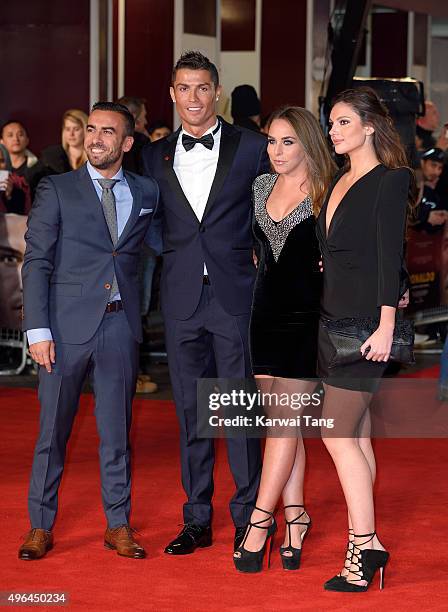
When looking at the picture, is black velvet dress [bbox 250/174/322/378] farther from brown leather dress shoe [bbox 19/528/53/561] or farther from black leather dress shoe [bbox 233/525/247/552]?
brown leather dress shoe [bbox 19/528/53/561]

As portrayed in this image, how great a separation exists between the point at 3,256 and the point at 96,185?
13.9ft

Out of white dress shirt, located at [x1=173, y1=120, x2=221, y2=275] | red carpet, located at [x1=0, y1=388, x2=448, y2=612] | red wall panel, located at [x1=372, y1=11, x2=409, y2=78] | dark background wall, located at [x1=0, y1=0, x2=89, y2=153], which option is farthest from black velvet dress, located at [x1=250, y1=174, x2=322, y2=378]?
red wall panel, located at [x1=372, y1=11, x2=409, y2=78]

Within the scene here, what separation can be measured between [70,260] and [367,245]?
109 centimetres

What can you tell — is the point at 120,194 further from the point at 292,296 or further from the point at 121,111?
the point at 292,296

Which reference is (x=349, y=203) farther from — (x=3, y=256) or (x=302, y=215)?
(x=3, y=256)

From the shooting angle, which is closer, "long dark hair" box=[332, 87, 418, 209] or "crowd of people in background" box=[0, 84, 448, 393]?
"long dark hair" box=[332, 87, 418, 209]

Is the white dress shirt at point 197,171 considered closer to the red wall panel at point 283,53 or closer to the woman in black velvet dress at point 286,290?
the woman in black velvet dress at point 286,290

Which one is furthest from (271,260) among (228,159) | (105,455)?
(105,455)

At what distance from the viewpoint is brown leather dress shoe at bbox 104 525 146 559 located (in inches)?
176

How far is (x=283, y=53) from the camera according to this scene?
15539mm

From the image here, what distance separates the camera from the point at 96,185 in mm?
4512

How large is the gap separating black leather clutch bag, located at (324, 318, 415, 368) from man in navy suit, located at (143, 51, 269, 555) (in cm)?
62

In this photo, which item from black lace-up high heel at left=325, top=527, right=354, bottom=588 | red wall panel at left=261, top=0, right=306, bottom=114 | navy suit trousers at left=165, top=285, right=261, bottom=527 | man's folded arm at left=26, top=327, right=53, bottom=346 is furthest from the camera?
red wall panel at left=261, top=0, right=306, bottom=114

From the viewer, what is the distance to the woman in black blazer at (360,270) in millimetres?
3947
